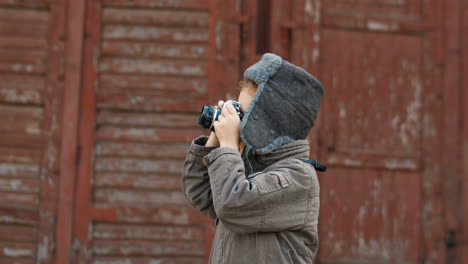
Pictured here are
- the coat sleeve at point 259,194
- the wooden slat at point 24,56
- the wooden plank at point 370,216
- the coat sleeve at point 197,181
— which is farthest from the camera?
the wooden plank at point 370,216

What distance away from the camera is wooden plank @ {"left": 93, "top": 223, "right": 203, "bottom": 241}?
4.89m

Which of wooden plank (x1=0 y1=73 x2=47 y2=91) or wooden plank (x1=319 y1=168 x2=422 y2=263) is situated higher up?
wooden plank (x1=0 y1=73 x2=47 y2=91)

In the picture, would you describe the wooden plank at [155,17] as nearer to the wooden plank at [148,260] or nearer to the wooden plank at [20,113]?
the wooden plank at [20,113]

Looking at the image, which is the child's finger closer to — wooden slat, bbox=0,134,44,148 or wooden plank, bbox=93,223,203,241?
wooden plank, bbox=93,223,203,241

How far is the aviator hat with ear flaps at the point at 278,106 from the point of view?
7.51 feet

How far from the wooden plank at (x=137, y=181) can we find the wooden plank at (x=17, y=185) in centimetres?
47

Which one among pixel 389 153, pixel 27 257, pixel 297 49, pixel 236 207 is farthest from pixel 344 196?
pixel 236 207

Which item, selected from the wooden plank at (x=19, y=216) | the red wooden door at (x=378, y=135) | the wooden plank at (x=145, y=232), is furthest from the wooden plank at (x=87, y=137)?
the red wooden door at (x=378, y=135)

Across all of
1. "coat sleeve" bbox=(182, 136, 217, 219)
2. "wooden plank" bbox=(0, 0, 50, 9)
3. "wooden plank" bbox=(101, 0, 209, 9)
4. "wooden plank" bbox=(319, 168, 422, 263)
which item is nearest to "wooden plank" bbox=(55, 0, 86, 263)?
"wooden plank" bbox=(0, 0, 50, 9)

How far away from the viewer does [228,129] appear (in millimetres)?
2293

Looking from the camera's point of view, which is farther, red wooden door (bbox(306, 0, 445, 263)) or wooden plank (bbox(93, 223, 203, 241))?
red wooden door (bbox(306, 0, 445, 263))

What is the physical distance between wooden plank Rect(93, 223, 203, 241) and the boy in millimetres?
2502

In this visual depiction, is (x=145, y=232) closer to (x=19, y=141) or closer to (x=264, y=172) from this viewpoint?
(x=19, y=141)

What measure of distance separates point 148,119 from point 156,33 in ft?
2.16
